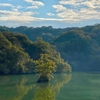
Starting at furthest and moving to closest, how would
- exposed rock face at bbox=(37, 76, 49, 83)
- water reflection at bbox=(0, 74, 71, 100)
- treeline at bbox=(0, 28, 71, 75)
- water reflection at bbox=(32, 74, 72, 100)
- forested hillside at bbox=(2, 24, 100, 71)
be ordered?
1. forested hillside at bbox=(2, 24, 100, 71)
2. treeline at bbox=(0, 28, 71, 75)
3. exposed rock face at bbox=(37, 76, 49, 83)
4. water reflection at bbox=(32, 74, 72, 100)
5. water reflection at bbox=(0, 74, 71, 100)

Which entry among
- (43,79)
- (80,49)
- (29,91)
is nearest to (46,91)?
A: (29,91)

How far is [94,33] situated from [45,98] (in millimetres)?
56390

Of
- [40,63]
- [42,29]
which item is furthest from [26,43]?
[42,29]

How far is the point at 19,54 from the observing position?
153ft

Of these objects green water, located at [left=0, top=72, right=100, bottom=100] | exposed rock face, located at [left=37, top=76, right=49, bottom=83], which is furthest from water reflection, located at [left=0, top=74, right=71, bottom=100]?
exposed rock face, located at [left=37, top=76, right=49, bottom=83]

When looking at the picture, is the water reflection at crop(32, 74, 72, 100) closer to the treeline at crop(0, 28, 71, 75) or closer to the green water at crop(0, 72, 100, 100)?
the green water at crop(0, 72, 100, 100)

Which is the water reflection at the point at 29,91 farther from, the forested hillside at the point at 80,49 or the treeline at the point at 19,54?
the forested hillside at the point at 80,49

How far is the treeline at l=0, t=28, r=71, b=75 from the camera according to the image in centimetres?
4542

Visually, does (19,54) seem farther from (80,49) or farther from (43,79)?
(80,49)

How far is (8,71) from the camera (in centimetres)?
4494

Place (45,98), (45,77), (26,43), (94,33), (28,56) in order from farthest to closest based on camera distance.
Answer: (94,33) < (26,43) < (28,56) < (45,77) < (45,98)

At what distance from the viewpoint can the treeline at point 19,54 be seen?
149 feet

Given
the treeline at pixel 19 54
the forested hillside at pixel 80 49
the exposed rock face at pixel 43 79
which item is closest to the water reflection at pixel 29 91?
the exposed rock face at pixel 43 79

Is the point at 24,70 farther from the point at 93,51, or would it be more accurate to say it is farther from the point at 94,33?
the point at 94,33
